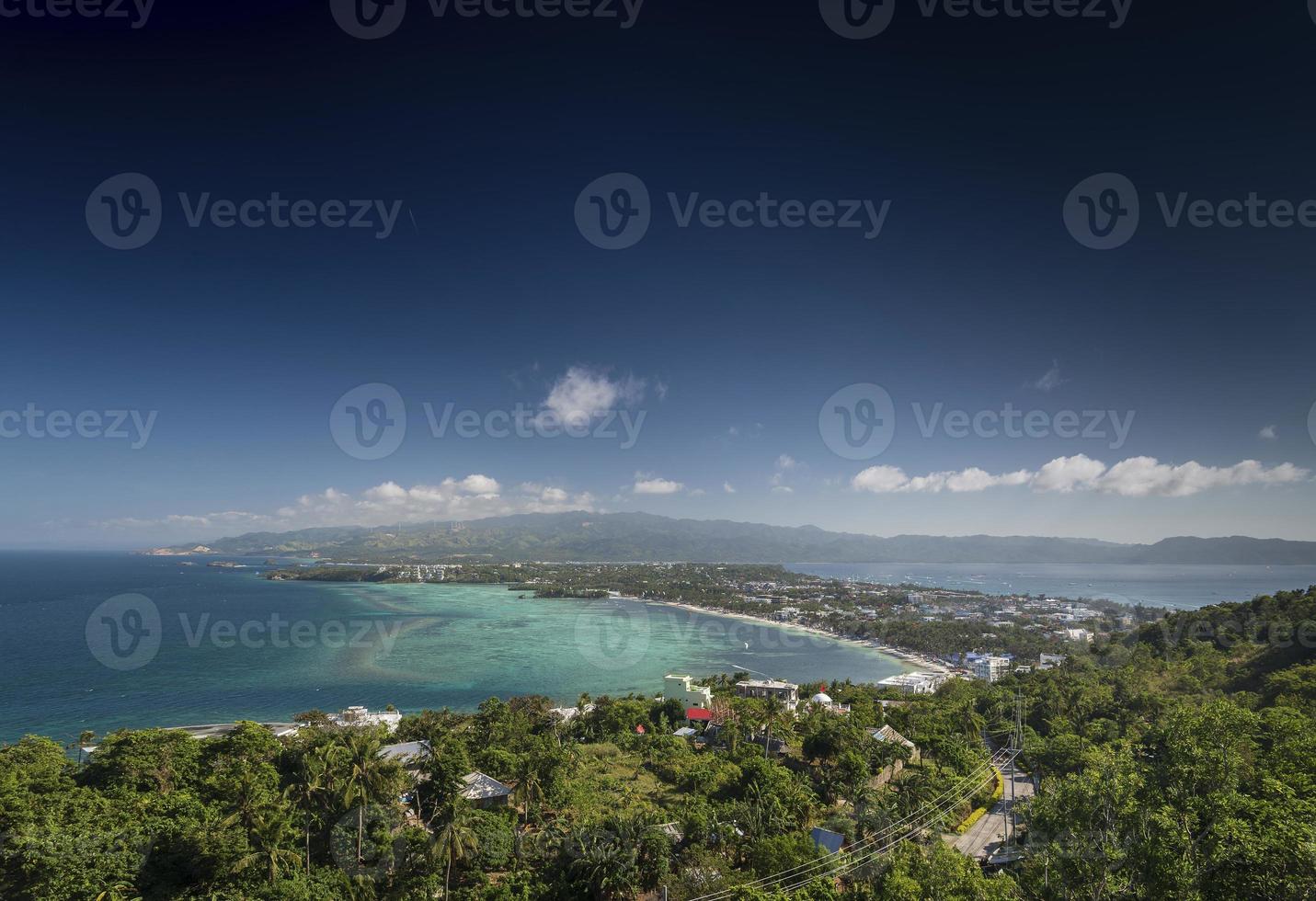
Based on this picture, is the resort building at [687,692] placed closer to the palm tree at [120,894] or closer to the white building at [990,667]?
the palm tree at [120,894]

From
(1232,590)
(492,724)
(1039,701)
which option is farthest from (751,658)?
(1232,590)

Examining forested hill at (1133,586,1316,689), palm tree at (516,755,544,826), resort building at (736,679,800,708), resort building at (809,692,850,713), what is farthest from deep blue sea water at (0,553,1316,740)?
forested hill at (1133,586,1316,689)

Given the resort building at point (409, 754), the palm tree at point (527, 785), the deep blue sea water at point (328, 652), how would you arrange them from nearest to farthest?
the palm tree at point (527, 785)
the resort building at point (409, 754)
the deep blue sea water at point (328, 652)

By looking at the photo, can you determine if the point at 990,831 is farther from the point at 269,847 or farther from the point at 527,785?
the point at 269,847
